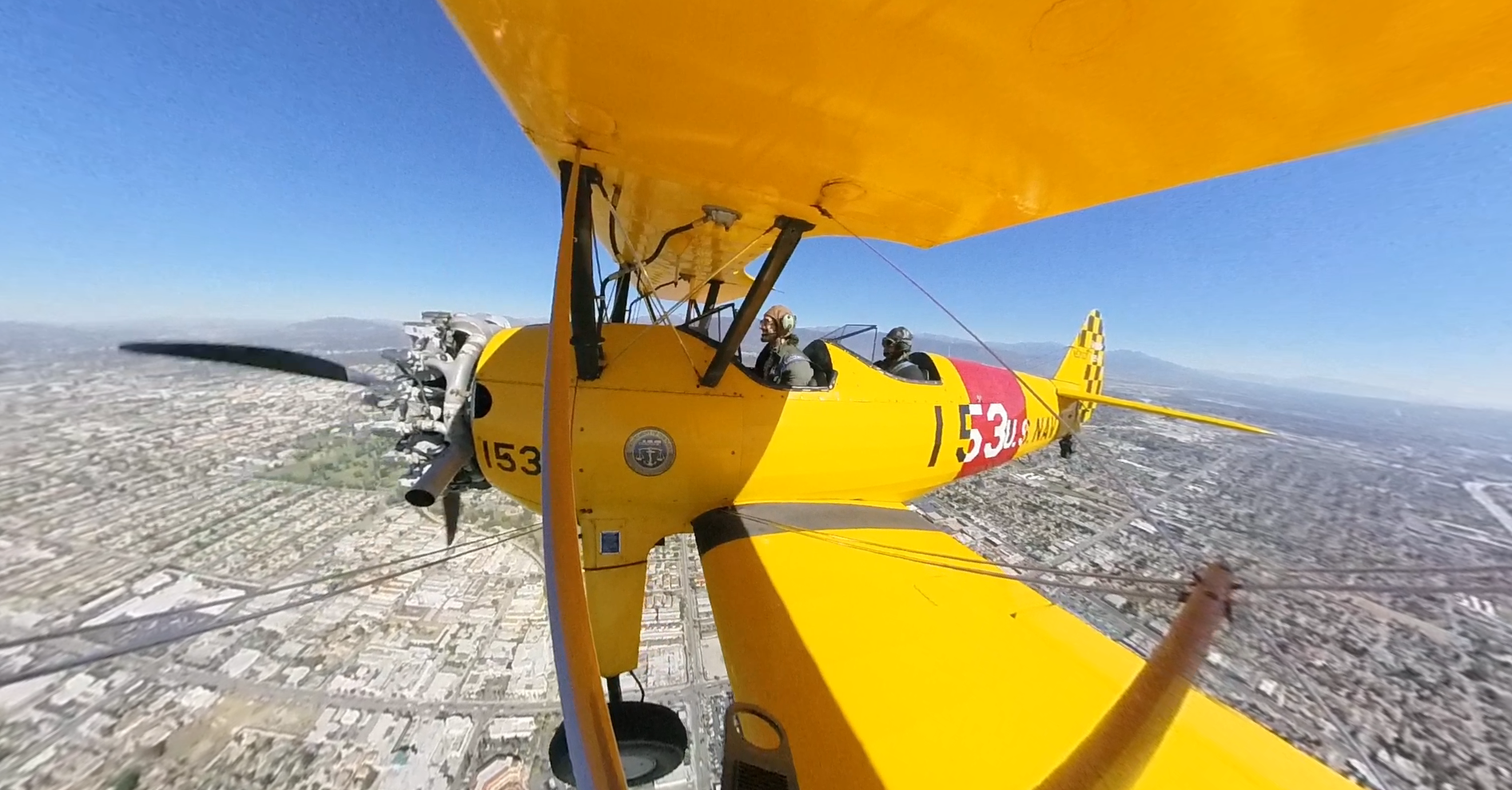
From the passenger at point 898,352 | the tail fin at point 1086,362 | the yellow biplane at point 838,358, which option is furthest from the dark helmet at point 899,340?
the tail fin at point 1086,362

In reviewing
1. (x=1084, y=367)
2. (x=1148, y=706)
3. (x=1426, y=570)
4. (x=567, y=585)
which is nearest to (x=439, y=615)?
(x=567, y=585)

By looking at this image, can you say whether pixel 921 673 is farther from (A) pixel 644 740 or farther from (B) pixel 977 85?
(A) pixel 644 740

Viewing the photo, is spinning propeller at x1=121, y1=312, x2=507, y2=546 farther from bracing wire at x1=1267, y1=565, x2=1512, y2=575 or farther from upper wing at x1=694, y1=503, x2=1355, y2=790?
bracing wire at x1=1267, y1=565, x2=1512, y2=575

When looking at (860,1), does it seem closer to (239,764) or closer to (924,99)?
(924,99)

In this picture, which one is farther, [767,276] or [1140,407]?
[1140,407]

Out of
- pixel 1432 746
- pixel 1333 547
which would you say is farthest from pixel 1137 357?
pixel 1432 746

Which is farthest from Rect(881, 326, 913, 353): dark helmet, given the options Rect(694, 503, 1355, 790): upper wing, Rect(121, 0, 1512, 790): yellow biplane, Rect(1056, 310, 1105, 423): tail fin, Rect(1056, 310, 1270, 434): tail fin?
Rect(1056, 310, 1105, 423): tail fin
